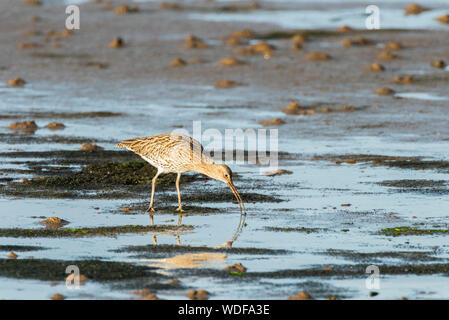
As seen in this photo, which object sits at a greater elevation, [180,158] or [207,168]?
[180,158]

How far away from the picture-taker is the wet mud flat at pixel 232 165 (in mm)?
9664

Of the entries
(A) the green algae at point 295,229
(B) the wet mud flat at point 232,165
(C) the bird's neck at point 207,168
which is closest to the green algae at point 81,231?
(B) the wet mud flat at point 232,165

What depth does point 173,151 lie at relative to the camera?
1305cm

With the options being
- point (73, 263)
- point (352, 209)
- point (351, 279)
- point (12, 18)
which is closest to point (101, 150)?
point (352, 209)

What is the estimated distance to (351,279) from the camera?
938 centimetres

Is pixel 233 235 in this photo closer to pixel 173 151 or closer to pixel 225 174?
pixel 225 174

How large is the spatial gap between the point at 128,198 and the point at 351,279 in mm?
4573

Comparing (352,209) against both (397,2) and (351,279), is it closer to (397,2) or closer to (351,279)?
(351,279)

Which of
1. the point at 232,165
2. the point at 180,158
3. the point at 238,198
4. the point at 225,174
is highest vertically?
the point at 180,158

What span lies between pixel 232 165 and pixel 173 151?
2.88 m

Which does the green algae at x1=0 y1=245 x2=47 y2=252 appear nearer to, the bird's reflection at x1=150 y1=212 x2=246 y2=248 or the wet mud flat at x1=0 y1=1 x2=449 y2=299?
the wet mud flat at x1=0 y1=1 x2=449 y2=299

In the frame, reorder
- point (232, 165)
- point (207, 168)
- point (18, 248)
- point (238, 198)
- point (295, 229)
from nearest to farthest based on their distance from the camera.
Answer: point (18, 248)
point (295, 229)
point (238, 198)
point (207, 168)
point (232, 165)

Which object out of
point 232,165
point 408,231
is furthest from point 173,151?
point 408,231

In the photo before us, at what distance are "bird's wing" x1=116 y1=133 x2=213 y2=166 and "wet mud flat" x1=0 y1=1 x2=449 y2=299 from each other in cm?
52
